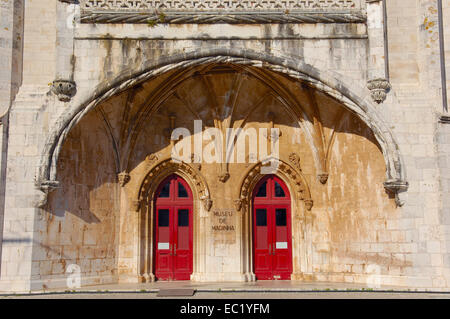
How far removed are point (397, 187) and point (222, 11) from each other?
16.9ft

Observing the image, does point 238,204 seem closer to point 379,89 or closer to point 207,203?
point 207,203

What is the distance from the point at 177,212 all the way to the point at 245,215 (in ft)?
5.44

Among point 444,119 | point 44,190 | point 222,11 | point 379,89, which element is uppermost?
point 222,11

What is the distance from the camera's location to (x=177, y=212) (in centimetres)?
1392

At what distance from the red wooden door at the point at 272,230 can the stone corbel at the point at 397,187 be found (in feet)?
10.2

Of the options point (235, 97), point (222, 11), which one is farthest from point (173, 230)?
point (222, 11)

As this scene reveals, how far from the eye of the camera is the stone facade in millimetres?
11406

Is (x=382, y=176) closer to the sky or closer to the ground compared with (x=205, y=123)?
closer to the ground

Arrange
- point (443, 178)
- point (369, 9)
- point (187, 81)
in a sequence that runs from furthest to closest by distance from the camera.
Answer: point (187, 81), point (369, 9), point (443, 178)

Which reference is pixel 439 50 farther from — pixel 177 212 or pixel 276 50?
pixel 177 212

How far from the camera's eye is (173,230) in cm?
1384

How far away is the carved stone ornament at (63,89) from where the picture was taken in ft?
38.4

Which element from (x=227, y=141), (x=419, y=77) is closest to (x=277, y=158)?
(x=227, y=141)

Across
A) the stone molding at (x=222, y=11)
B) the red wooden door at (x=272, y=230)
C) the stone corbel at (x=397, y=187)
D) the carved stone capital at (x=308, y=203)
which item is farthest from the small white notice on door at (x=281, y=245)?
the stone molding at (x=222, y=11)
